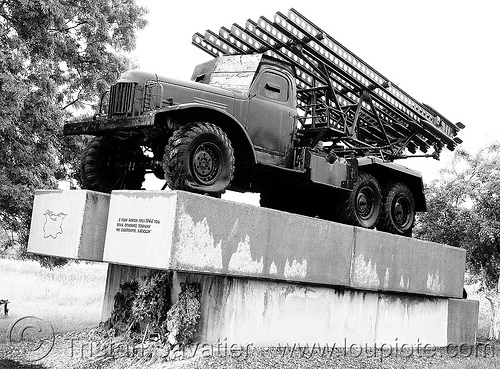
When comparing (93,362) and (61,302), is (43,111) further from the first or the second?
(61,302)

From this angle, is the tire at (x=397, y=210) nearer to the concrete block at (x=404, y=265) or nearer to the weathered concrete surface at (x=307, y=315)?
the concrete block at (x=404, y=265)

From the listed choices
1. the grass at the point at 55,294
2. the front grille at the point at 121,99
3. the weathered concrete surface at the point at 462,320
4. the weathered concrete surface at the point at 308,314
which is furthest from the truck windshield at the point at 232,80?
the weathered concrete surface at the point at 462,320

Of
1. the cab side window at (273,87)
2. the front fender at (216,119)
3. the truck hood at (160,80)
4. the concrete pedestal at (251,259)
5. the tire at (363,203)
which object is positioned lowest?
the concrete pedestal at (251,259)

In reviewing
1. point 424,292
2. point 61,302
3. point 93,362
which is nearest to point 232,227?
point 93,362

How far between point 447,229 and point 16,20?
9.26 meters

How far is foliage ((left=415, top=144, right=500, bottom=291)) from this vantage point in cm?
1323

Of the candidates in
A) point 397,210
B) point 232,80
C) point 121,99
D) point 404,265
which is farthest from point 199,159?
point 397,210

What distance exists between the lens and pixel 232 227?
7.31 metres

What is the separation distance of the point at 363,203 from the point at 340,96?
1.76 m

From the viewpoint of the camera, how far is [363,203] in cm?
1000

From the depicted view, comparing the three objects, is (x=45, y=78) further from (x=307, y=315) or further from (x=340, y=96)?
(x=307, y=315)

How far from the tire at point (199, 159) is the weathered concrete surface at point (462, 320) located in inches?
205

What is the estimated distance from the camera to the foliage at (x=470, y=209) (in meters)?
13.2

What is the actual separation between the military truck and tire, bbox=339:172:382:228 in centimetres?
2
